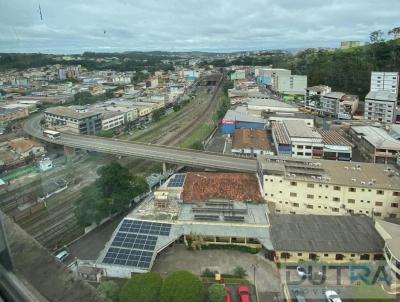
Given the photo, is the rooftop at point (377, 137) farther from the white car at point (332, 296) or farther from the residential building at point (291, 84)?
the residential building at point (291, 84)

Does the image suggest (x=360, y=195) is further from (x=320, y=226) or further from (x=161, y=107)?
(x=161, y=107)

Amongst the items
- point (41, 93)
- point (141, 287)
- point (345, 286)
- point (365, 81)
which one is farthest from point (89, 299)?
point (41, 93)

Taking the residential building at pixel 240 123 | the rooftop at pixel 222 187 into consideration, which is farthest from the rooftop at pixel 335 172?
the residential building at pixel 240 123

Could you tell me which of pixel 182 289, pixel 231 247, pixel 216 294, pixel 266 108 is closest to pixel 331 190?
pixel 231 247

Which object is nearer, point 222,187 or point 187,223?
point 187,223

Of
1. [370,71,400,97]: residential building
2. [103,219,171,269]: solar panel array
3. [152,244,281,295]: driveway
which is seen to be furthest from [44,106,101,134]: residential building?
[370,71,400,97]: residential building

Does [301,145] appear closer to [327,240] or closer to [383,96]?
[327,240]

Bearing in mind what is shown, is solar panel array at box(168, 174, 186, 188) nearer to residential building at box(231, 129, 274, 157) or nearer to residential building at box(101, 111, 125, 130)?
residential building at box(231, 129, 274, 157)
